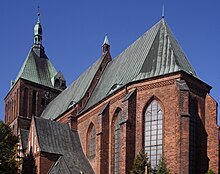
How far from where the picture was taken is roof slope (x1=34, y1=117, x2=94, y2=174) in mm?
39275

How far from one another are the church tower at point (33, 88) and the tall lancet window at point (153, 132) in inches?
1121

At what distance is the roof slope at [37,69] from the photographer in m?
63.4

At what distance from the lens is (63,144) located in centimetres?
4162

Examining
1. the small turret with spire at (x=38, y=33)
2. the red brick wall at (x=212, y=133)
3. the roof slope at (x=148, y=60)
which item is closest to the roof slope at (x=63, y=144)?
the roof slope at (x=148, y=60)

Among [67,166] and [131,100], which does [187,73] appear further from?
[67,166]

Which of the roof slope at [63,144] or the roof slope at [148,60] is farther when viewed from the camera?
the roof slope at [63,144]

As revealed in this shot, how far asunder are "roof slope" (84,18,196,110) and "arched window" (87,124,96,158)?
8.51 feet

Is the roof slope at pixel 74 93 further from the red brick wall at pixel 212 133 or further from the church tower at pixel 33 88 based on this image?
the red brick wall at pixel 212 133

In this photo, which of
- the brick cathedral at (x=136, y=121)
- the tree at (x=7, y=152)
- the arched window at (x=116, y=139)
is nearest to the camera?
the brick cathedral at (x=136, y=121)

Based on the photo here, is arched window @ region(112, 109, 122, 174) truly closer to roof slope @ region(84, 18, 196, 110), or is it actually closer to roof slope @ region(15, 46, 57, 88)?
roof slope @ region(84, 18, 196, 110)

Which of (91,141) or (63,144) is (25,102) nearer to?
(91,141)

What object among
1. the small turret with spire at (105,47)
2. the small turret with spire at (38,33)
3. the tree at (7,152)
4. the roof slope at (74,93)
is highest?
the small turret with spire at (38,33)

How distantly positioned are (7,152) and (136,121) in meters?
10.4

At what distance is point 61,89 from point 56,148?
25776 mm
